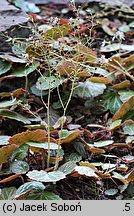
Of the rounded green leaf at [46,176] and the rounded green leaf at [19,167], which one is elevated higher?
the rounded green leaf at [46,176]

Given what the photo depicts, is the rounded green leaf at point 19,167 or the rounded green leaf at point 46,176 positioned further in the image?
the rounded green leaf at point 19,167

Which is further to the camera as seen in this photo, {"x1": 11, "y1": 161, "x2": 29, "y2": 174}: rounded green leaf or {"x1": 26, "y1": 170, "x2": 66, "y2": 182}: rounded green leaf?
{"x1": 11, "y1": 161, "x2": 29, "y2": 174}: rounded green leaf

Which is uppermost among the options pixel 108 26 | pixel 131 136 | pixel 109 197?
pixel 108 26
